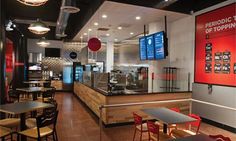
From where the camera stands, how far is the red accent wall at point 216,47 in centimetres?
502

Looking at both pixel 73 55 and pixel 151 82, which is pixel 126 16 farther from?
pixel 73 55

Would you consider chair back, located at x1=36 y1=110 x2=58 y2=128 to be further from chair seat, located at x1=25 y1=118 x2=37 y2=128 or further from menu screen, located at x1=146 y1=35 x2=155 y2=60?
menu screen, located at x1=146 y1=35 x2=155 y2=60

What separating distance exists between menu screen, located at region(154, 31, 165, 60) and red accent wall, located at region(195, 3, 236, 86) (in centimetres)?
120

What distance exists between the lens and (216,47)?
546 cm

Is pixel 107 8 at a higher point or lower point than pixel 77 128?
higher

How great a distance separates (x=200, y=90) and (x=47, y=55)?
431 inches

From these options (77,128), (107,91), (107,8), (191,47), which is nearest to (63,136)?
(77,128)

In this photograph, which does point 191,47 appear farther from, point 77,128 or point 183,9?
point 77,128

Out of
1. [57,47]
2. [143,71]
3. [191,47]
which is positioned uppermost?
[57,47]

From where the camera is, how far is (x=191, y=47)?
6316 millimetres

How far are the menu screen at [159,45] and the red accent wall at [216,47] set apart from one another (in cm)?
120

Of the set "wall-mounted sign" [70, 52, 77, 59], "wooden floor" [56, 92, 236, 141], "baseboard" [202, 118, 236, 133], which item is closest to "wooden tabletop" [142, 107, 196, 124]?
"wooden floor" [56, 92, 236, 141]

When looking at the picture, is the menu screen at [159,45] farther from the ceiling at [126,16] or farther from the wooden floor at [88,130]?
the wooden floor at [88,130]

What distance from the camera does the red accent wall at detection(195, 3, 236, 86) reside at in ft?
16.5
